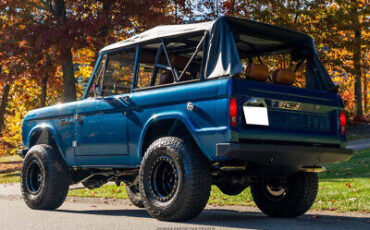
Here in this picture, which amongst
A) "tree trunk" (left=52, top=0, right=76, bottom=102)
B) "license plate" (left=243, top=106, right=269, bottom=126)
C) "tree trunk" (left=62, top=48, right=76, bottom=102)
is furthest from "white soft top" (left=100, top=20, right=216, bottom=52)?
"tree trunk" (left=62, top=48, right=76, bottom=102)

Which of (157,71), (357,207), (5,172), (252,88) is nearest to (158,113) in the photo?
(157,71)

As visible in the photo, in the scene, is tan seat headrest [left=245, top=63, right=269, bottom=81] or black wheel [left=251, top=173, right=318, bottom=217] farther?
black wheel [left=251, top=173, right=318, bottom=217]

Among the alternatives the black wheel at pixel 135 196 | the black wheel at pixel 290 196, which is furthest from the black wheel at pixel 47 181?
the black wheel at pixel 290 196

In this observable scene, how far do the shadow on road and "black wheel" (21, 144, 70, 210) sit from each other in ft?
2.39

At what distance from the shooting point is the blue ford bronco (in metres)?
5.34

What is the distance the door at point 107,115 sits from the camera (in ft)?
21.5

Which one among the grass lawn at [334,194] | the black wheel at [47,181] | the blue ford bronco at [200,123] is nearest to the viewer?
the blue ford bronco at [200,123]

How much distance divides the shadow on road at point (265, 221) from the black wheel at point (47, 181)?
2.39 feet

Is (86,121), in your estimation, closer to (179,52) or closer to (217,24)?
(179,52)

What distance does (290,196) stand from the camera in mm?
6586

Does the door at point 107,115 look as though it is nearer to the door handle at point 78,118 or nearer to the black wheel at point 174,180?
the door handle at point 78,118

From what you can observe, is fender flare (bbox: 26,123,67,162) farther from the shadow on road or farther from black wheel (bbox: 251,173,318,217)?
black wheel (bbox: 251,173,318,217)

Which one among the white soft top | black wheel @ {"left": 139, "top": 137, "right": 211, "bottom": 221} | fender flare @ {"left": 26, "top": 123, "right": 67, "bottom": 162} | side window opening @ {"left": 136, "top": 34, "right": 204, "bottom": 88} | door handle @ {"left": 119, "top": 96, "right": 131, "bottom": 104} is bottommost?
black wheel @ {"left": 139, "top": 137, "right": 211, "bottom": 221}

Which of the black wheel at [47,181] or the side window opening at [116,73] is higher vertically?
the side window opening at [116,73]
